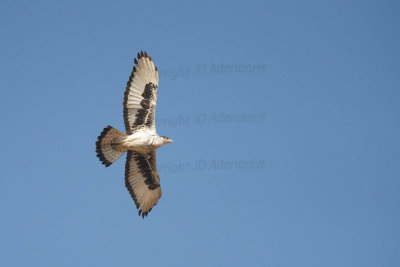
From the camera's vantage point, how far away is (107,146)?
1230cm

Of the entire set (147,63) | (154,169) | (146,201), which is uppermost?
(147,63)

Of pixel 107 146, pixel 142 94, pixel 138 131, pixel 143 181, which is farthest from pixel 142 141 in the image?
pixel 143 181

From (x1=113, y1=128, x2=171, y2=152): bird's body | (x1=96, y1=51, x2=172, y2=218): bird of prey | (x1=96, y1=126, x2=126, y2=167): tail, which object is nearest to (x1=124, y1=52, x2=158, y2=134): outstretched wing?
(x1=96, y1=51, x2=172, y2=218): bird of prey

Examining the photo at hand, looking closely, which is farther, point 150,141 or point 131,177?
point 131,177

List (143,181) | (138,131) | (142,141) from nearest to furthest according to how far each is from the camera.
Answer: (142,141) < (138,131) < (143,181)

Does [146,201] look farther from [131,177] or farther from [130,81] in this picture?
[130,81]

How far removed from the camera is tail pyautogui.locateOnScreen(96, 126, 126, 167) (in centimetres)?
1217

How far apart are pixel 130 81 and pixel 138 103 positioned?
2.02ft

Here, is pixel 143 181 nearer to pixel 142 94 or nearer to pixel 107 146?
pixel 107 146

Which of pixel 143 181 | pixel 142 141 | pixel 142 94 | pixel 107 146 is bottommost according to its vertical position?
pixel 143 181

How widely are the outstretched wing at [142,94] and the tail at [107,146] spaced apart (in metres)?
0.70

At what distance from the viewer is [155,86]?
42.2 feet

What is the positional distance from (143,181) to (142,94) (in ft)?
8.31

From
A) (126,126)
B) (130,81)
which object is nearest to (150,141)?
(126,126)
